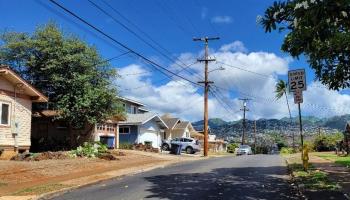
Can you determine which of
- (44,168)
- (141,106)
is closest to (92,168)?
(44,168)

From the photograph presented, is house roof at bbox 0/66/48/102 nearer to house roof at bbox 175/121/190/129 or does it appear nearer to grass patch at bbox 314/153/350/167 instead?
grass patch at bbox 314/153/350/167

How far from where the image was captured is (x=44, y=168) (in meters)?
21.8

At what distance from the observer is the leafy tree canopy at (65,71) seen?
34.1m

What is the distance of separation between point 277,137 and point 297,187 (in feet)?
368

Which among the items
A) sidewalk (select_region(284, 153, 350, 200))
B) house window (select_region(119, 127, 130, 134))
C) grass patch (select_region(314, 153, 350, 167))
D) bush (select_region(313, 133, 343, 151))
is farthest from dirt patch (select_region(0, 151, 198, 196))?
bush (select_region(313, 133, 343, 151))

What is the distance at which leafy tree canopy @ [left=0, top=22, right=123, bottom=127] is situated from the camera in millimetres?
34062

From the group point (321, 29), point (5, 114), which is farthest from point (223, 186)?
point (5, 114)

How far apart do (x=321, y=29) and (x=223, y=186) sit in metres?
7.79

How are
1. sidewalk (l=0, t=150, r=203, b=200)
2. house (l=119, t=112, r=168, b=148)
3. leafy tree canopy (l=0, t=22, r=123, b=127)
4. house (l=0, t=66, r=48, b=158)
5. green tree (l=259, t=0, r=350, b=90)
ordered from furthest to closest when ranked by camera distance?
house (l=119, t=112, r=168, b=148) < leafy tree canopy (l=0, t=22, r=123, b=127) < house (l=0, t=66, r=48, b=158) < sidewalk (l=0, t=150, r=203, b=200) < green tree (l=259, t=0, r=350, b=90)

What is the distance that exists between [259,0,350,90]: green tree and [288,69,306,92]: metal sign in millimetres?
2881

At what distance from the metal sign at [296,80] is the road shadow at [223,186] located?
3.33 m

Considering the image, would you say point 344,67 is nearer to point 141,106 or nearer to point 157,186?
point 157,186

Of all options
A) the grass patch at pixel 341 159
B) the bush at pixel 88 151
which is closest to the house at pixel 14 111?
the bush at pixel 88 151

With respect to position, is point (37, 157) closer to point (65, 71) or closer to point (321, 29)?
point (65, 71)
